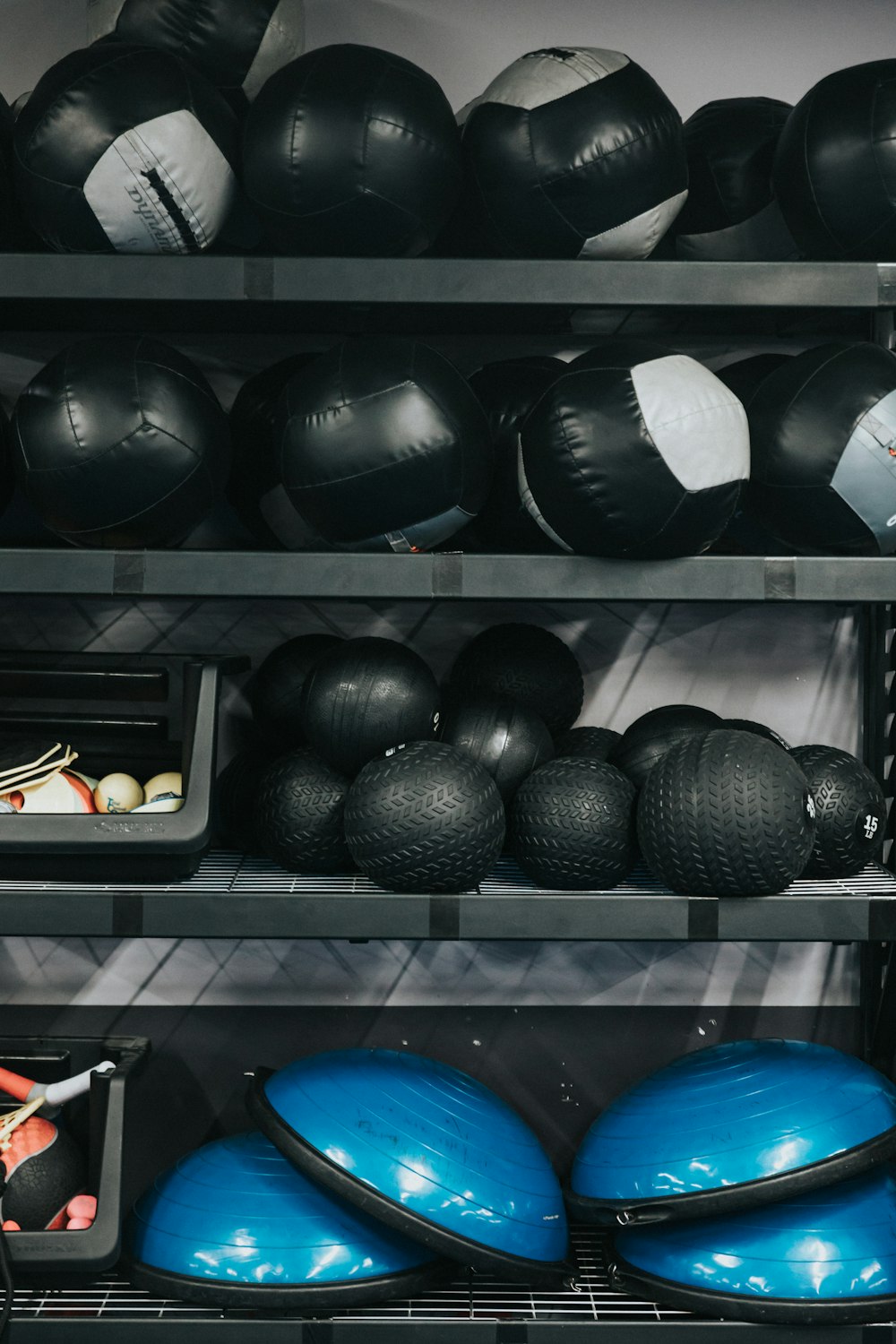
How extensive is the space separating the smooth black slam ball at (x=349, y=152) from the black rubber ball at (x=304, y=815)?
857mm

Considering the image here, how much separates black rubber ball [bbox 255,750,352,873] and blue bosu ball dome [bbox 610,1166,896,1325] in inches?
32.5

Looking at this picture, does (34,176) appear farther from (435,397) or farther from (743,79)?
(743,79)

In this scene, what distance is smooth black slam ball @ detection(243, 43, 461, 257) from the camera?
163 centimetres

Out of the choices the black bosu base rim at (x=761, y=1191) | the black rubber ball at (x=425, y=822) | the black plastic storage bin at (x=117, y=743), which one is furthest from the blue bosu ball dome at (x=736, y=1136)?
the black plastic storage bin at (x=117, y=743)

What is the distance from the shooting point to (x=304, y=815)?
180 cm

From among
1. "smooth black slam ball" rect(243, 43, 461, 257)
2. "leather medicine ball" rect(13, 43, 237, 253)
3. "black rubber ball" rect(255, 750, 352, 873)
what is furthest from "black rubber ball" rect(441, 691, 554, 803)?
"leather medicine ball" rect(13, 43, 237, 253)

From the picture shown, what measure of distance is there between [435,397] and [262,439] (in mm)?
400

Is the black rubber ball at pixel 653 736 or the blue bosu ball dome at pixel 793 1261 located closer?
the blue bosu ball dome at pixel 793 1261

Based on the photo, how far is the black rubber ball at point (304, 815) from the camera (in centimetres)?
180

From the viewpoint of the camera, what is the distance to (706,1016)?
222 cm

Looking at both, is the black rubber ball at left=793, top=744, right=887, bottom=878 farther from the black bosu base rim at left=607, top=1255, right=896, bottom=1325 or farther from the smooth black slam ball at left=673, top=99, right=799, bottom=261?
the smooth black slam ball at left=673, top=99, right=799, bottom=261

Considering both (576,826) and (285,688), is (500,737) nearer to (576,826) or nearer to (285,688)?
(576,826)

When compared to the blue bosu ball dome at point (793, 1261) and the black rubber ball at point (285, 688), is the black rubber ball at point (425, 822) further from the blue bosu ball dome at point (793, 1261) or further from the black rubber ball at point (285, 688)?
the blue bosu ball dome at point (793, 1261)

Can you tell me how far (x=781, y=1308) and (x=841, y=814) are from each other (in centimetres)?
76
